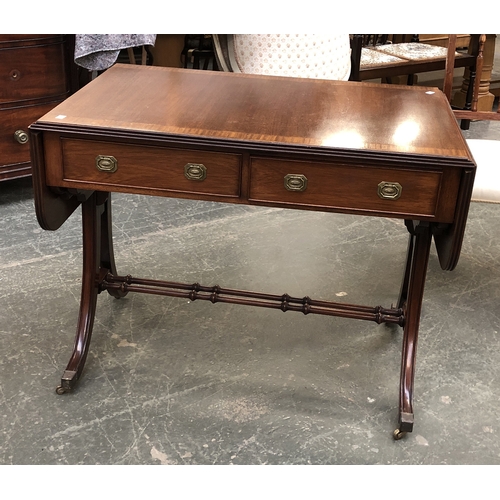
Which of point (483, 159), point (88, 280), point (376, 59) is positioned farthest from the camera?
point (376, 59)

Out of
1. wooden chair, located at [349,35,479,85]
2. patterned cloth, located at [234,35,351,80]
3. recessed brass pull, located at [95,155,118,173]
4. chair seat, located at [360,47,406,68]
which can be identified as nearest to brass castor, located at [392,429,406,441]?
recessed brass pull, located at [95,155,118,173]

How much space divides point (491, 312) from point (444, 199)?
3.65 ft

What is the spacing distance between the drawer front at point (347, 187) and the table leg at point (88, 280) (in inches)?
26.1

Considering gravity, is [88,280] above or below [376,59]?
below

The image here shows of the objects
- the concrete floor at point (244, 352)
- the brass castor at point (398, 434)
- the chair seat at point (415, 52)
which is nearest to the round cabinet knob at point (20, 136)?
the concrete floor at point (244, 352)

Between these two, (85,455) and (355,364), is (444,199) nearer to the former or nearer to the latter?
(355,364)

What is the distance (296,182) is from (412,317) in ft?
2.18

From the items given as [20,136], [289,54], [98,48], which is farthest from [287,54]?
[20,136]

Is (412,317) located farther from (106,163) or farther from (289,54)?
(289,54)

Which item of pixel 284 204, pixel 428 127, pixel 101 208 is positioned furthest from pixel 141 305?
pixel 428 127

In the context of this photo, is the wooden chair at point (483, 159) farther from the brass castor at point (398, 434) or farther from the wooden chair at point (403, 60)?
the wooden chair at point (403, 60)

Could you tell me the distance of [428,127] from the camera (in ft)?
6.62

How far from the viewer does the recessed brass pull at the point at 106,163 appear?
194 cm

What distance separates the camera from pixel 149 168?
1935 mm
